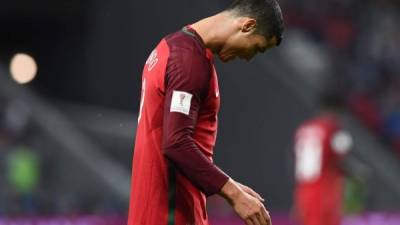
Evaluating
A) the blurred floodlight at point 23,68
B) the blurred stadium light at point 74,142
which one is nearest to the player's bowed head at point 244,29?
the blurred stadium light at point 74,142

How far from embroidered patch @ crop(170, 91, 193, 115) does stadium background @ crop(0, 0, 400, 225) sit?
698 cm

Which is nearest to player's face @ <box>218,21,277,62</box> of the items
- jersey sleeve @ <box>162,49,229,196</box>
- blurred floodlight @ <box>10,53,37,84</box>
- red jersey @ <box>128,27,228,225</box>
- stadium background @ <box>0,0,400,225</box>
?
red jersey @ <box>128,27,228,225</box>

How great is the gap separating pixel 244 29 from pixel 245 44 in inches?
2.6

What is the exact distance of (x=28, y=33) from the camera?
14.6m

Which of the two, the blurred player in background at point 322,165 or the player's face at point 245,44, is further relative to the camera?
the blurred player in background at point 322,165

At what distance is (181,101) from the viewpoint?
13.5ft

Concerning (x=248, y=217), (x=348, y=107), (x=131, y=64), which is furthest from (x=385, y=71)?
(x=248, y=217)

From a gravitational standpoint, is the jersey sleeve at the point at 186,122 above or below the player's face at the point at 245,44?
below

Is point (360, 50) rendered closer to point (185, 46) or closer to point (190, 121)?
point (185, 46)

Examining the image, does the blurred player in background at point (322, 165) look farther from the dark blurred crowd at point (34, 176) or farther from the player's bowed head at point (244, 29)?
the player's bowed head at point (244, 29)

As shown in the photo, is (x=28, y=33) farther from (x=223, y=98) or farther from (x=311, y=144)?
(x=311, y=144)

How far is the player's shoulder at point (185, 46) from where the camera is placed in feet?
14.0

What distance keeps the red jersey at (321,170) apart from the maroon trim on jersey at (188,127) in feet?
19.5

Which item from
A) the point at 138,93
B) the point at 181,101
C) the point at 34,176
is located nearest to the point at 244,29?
the point at 181,101
